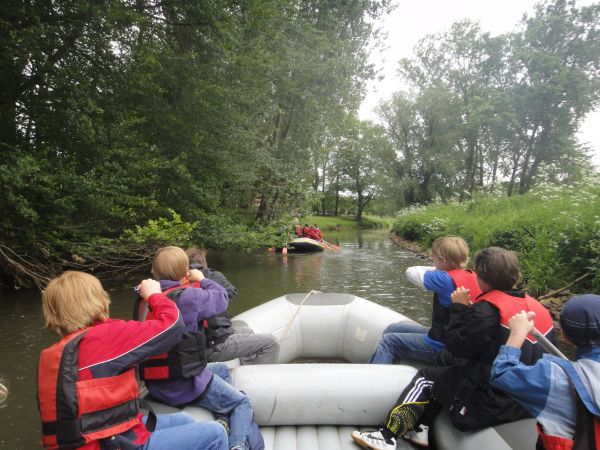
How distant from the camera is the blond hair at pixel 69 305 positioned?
56.3 inches

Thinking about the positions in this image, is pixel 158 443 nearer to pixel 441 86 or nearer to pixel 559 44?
pixel 559 44

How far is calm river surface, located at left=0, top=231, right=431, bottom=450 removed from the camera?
10.9ft

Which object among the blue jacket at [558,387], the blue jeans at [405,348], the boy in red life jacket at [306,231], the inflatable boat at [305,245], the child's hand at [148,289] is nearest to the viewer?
the blue jacket at [558,387]

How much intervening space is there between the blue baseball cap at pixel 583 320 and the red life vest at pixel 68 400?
5.54 feet

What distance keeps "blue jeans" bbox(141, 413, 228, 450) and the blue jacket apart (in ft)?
4.21

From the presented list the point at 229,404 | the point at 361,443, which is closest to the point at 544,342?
the point at 361,443

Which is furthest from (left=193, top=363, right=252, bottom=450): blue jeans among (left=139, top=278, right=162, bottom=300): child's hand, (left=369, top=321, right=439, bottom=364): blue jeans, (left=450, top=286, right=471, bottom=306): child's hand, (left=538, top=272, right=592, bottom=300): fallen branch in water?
(left=538, top=272, right=592, bottom=300): fallen branch in water

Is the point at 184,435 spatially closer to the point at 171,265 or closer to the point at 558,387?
the point at 171,265

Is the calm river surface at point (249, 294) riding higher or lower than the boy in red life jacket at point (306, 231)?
lower

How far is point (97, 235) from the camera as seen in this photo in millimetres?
6676

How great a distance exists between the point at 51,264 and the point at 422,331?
6.45m

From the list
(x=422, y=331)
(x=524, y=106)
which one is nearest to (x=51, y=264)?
(x=422, y=331)

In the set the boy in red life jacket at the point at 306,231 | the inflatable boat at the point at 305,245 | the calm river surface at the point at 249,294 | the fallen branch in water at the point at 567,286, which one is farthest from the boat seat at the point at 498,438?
the boy in red life jacket at the point at 306,231

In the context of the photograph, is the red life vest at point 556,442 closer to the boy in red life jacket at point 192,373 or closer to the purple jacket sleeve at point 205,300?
the boy in red life jacket at point 192,373
